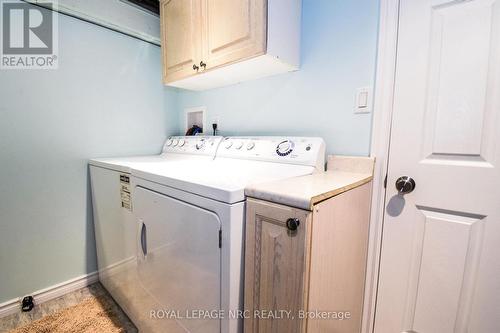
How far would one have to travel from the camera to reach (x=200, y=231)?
2.57 feet

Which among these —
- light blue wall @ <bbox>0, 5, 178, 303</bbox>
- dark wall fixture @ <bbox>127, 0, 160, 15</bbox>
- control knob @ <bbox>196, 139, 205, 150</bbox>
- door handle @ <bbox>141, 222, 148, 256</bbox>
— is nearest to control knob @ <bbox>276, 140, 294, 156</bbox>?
control knob @ <bbox>196, 139, 205, 150</bbox>

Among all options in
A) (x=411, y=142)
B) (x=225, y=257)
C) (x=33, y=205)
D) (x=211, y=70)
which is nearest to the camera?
(x=225, y=257)

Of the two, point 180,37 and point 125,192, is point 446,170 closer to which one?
point 125,192

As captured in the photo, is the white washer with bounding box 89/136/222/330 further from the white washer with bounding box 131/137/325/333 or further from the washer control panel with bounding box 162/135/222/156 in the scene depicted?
the white washer with bounding box 131/137/325/333

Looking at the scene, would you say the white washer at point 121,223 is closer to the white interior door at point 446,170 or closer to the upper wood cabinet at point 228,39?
the upper wood cabinet at point 228,39

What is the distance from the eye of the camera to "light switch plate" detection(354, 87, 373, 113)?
108 centimetres

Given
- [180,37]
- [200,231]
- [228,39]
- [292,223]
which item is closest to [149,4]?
[180,37]

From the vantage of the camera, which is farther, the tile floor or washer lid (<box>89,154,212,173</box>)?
the tile floor

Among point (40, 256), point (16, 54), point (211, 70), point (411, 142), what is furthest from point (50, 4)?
point (411, 142)

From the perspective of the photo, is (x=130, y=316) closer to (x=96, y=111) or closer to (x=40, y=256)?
(x=40, y=256)

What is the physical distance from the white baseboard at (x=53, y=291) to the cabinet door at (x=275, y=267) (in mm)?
1612

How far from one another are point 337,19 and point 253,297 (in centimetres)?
133

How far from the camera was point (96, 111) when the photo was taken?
1.68 m

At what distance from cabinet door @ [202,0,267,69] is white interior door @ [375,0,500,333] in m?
0.63
